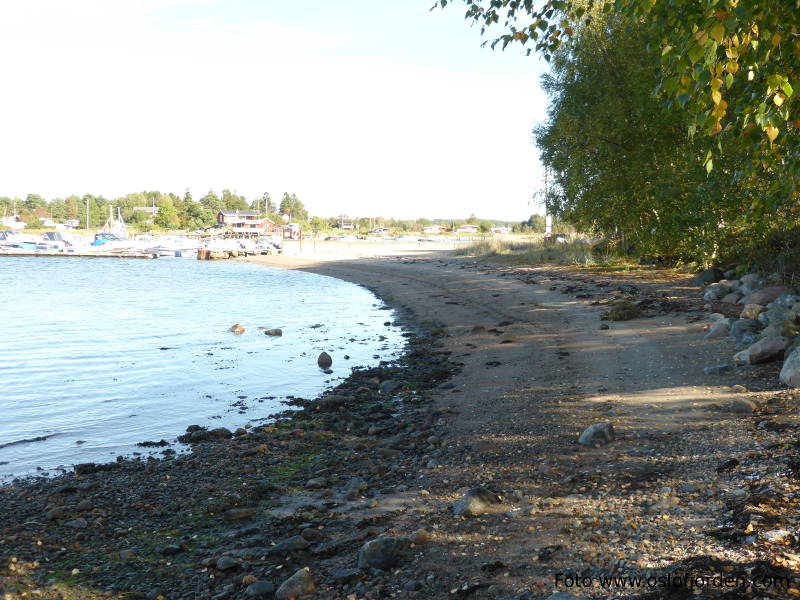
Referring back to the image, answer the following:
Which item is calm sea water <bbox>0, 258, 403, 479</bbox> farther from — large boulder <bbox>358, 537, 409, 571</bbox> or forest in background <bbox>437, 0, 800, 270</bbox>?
forest in background <bbox>437, 0, 800, 270</bbox>

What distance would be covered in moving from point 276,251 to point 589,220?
5906 cm

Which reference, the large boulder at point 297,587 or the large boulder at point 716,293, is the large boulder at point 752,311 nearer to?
the large boulder at point 716,293

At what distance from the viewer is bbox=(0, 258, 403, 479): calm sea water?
9.58 metres

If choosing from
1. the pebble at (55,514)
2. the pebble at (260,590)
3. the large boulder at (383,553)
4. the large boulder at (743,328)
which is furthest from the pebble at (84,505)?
the large boulder at (743,328)

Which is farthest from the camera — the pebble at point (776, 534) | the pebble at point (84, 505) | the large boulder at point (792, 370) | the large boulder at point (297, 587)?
the large boulder at point (792, 370)

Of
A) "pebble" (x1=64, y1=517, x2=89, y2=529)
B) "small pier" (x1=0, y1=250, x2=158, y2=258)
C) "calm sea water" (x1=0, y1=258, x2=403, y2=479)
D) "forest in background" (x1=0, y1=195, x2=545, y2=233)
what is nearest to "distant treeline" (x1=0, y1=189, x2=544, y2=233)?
"forest in background" (x1=0, y1=195, x2=545, y2=233)

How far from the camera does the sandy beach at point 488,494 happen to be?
4.06 meters

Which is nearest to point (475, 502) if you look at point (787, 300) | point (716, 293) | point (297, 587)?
point (297, 587)

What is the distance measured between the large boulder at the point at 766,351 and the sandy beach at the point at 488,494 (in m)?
0.25

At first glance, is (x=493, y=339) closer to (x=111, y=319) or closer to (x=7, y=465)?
(x=7, y=465)

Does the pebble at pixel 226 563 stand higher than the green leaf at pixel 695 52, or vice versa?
the green leaf at pixel 695 52

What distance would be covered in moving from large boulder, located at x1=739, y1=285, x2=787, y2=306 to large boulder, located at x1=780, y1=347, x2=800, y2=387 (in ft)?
15.8

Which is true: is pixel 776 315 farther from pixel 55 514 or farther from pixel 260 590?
pixel 55 514

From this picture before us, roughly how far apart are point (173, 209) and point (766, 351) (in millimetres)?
145823
